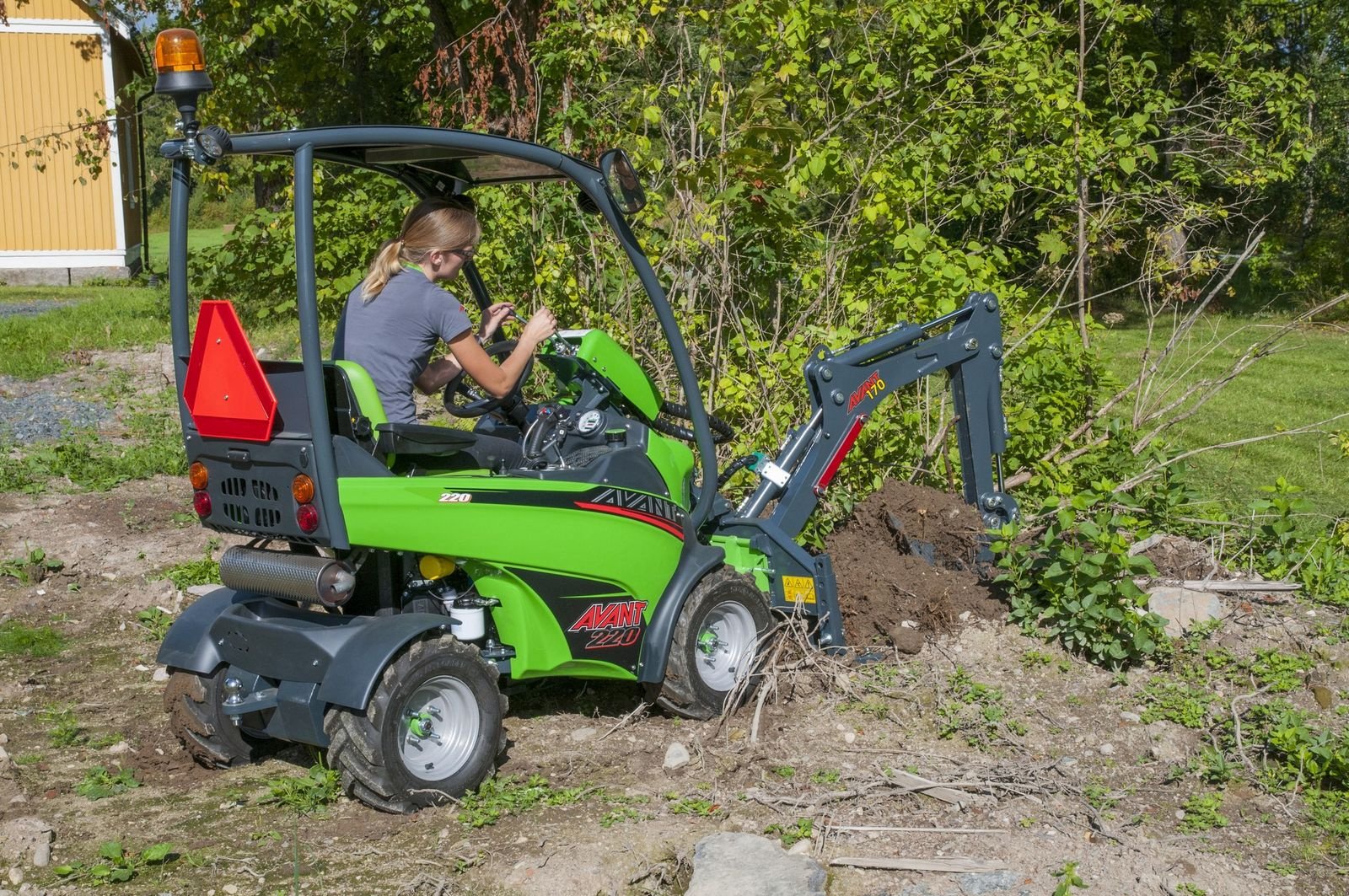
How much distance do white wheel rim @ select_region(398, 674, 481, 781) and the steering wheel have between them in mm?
1014

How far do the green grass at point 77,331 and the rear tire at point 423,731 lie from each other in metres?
8.99

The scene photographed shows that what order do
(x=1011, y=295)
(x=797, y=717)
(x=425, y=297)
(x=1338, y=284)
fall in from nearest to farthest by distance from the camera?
(x=425, y=297)
(x=797, y=717)
(x=1011, y=295)
(x=1338, y=284)

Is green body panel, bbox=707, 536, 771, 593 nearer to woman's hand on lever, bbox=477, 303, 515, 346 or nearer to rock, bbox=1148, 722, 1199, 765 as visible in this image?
woman's hand on lever, bbox=477, 303, 515, 346

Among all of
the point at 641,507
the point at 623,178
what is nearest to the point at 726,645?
the point at 641,507

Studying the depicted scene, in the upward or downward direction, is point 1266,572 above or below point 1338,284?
below

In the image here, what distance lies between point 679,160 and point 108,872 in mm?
4575

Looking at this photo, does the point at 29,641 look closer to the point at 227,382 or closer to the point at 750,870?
the point at 227,382

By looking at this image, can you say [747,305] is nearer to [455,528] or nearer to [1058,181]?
[1058,181]

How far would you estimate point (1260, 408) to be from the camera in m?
11.7

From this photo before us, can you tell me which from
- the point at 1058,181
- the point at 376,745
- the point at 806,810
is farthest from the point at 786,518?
the point at 1058,181

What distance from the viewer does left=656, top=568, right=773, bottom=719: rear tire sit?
4918mm

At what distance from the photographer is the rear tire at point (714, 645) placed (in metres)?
4.92

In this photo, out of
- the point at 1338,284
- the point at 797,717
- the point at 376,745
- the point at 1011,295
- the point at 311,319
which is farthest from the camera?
the point at 1338,284

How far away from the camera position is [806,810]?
4.18m
